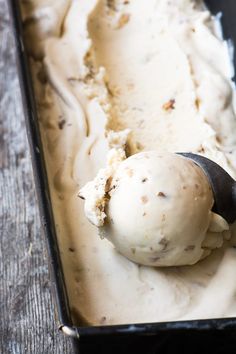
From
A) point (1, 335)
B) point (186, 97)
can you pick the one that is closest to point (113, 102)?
point (186, 97)

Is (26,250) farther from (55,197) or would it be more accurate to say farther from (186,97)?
(186,97)

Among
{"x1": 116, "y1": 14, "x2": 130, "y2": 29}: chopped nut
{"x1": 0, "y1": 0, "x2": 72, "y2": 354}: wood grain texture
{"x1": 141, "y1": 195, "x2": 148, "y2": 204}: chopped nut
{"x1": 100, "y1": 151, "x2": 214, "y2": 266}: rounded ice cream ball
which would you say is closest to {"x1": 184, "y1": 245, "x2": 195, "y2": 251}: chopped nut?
{"x1": 100, "y1": 151, "x2": 214, "y2": 266}: rounded ice cream ball

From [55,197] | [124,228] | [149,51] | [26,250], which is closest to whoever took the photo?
[124,228]

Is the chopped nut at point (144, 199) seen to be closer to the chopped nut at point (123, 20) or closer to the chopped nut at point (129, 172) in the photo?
the chopped nut at point (129, 172)

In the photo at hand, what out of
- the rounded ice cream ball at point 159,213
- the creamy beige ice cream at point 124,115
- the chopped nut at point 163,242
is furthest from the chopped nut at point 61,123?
the chopped nut at point 163,242

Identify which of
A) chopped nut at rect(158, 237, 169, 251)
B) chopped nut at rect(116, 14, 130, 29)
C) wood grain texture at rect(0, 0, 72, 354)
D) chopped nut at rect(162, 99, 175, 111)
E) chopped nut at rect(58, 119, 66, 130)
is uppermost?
chopped nut at rect(116, 14, 130, 29)

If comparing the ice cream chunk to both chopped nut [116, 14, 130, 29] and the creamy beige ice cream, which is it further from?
chopped nut [116, 14, 130, 29]

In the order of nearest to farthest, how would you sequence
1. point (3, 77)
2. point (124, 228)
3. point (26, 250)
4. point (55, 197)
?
point (124, 228)
point (55, 197)
point (26, 250)
point (3, 77)

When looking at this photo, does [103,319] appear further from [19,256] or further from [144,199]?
[19,256]
